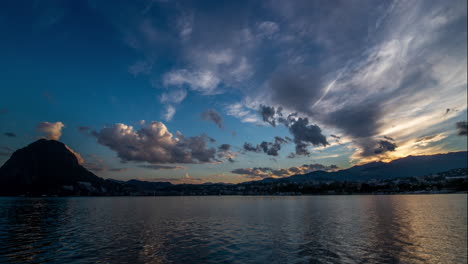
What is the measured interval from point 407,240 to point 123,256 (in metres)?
54.2

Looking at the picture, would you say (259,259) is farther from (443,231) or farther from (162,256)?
(443,231)

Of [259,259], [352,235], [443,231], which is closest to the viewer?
[259,259]

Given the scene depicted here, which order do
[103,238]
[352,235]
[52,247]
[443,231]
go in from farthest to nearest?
[443,231] → [352,235] → [103,238] → [52,247]

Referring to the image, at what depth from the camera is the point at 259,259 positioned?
35250 mm

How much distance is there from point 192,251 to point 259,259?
37.2 ft

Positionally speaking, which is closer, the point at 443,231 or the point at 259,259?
the point at 259,259

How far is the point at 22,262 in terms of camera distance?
32.8 meters

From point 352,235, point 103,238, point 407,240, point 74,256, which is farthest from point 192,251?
point 407,240

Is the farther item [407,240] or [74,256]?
[407,240]

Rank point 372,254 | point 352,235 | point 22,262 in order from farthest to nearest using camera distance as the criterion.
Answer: point 352,235 < point 372,254 < point 22,262

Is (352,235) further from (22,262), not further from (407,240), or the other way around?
(22,262)

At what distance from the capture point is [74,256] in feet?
117

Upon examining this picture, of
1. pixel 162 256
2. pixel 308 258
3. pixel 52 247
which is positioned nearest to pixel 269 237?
pixel 308 258


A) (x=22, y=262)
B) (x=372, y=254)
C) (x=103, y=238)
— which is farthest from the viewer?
(x=103, y=238)
